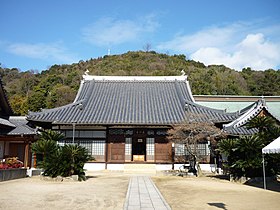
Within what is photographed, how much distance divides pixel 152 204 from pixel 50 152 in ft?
25.8

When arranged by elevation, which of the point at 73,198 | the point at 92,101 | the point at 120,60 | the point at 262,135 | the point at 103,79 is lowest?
the point at 73,198

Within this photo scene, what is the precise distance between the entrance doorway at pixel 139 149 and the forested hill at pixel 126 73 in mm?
24702

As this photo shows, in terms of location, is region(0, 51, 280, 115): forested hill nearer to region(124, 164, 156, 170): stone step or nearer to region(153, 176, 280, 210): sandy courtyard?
region(124, 164, 156, 170): stone step

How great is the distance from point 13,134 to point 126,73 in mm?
50293

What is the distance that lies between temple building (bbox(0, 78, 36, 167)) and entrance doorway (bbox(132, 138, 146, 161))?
7769mm

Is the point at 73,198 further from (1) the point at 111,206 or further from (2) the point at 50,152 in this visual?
(2) the point at 50,152

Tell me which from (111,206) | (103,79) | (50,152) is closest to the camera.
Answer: (111,206)

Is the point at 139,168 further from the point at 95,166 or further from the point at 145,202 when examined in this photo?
the point at 145,202

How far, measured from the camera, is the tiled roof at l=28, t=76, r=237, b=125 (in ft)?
64.4

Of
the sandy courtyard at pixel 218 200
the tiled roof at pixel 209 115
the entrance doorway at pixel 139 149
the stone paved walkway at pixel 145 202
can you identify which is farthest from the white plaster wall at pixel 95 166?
the stone paved walkway at pixel 145 202

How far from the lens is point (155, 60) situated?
80938 millimetres

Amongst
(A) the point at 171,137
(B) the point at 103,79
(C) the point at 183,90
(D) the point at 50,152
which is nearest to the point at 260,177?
(A) the point at 171,137

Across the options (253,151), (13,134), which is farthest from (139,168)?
(253,151)

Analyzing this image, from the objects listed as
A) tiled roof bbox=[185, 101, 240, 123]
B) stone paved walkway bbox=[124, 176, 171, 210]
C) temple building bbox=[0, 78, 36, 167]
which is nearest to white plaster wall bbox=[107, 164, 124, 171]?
temple building bbox=[0, 78, 36, 167]
